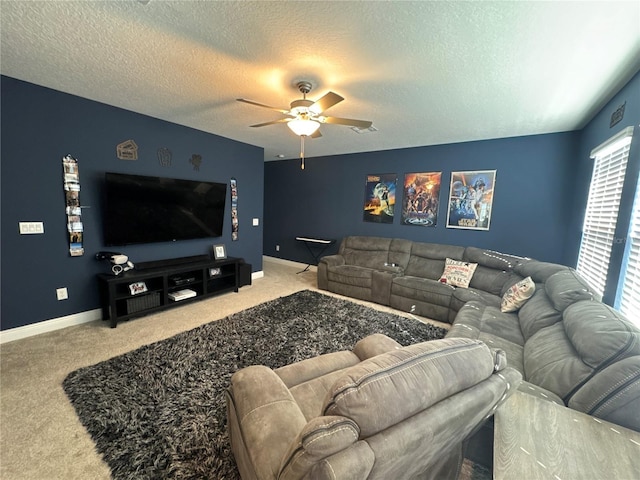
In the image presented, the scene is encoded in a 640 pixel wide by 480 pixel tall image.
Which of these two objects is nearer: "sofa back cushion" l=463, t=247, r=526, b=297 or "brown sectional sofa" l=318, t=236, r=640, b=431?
"brown sectional sofa" l=318, t=236, r=640, b=431

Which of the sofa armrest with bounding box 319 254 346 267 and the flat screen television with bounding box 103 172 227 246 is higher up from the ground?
the flat screen television with bounding box 103 172 227 246

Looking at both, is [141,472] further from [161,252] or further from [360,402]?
[161,252]

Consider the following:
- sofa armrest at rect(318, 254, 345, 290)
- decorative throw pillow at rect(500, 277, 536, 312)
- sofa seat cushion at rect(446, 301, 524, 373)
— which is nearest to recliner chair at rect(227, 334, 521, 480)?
sofa seat cushion at rect(446, 301, 524, 373)

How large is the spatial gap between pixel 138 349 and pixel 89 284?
1.24 metres

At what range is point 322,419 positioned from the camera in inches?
25.9

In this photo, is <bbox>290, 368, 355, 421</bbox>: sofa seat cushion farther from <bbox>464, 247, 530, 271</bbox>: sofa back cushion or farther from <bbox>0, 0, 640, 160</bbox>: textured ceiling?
<bbox>464, 247, 530, 271</bbox>: sofa back cushion

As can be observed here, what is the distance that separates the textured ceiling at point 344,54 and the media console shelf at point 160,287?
1.95 meters

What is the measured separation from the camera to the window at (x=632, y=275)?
1738 millimetres

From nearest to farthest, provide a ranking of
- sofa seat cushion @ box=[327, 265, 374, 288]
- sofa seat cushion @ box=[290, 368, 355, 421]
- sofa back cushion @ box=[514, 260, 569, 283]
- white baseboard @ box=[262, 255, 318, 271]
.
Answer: sofa seat cushion @ box=[290, 368, 355, 421]
sofa back cushion @ box=[514, 260, 569, 283]
sofa seat cushion @ box=[327, 265, 374, 288]
white baseboard @ box=[262, 255, 318, 271]

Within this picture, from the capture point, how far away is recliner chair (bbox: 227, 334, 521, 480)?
626 millimetres

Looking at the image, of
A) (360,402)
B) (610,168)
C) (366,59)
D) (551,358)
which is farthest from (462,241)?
(360,402)

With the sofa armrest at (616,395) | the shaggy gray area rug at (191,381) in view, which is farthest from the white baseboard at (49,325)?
the sofa armrest at (616,395)

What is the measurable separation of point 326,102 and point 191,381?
2.44 meters

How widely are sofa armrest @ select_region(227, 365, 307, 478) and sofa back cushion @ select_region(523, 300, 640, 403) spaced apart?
4.32 feet
